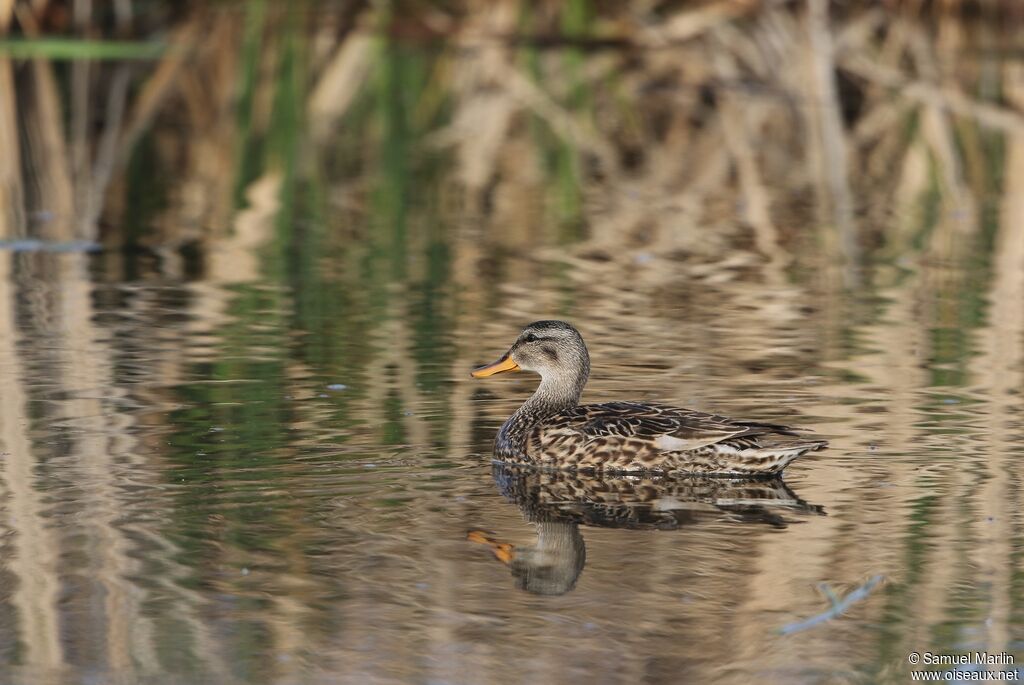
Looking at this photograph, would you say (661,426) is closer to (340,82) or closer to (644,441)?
(644,441)

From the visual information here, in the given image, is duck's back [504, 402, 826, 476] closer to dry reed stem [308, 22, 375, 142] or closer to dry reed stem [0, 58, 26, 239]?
dry reed stem [0, 58, 26, 239]

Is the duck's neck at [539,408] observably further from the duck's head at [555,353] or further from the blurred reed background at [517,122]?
the blurred reed background at [517,122]

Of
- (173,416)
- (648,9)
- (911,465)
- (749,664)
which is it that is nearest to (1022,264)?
(911,465)

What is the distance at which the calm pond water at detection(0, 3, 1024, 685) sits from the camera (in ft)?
15.7

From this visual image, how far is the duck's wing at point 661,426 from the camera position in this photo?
6.45 meters

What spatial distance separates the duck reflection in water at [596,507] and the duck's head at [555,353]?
25.9 inches

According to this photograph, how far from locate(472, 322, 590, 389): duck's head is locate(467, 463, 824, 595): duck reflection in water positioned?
2.16 feet

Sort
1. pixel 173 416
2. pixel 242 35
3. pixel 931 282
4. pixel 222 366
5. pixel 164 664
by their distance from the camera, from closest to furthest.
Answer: pixel 164 664 → pixel 173 416 → pixel 222 366 → pixel 931 282 → pixel 242 35

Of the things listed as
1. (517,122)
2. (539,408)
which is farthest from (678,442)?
(517,122)

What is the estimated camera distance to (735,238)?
1163cm

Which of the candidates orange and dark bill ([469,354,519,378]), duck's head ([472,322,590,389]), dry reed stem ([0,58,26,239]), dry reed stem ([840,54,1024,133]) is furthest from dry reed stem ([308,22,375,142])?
duck's head ([472,322,590,389])

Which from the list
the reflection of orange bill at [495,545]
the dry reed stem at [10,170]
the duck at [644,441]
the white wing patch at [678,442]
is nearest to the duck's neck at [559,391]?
the duck at [644,441]

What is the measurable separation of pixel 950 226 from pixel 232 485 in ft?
23.1

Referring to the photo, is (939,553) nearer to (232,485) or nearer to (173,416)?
(232,485)
